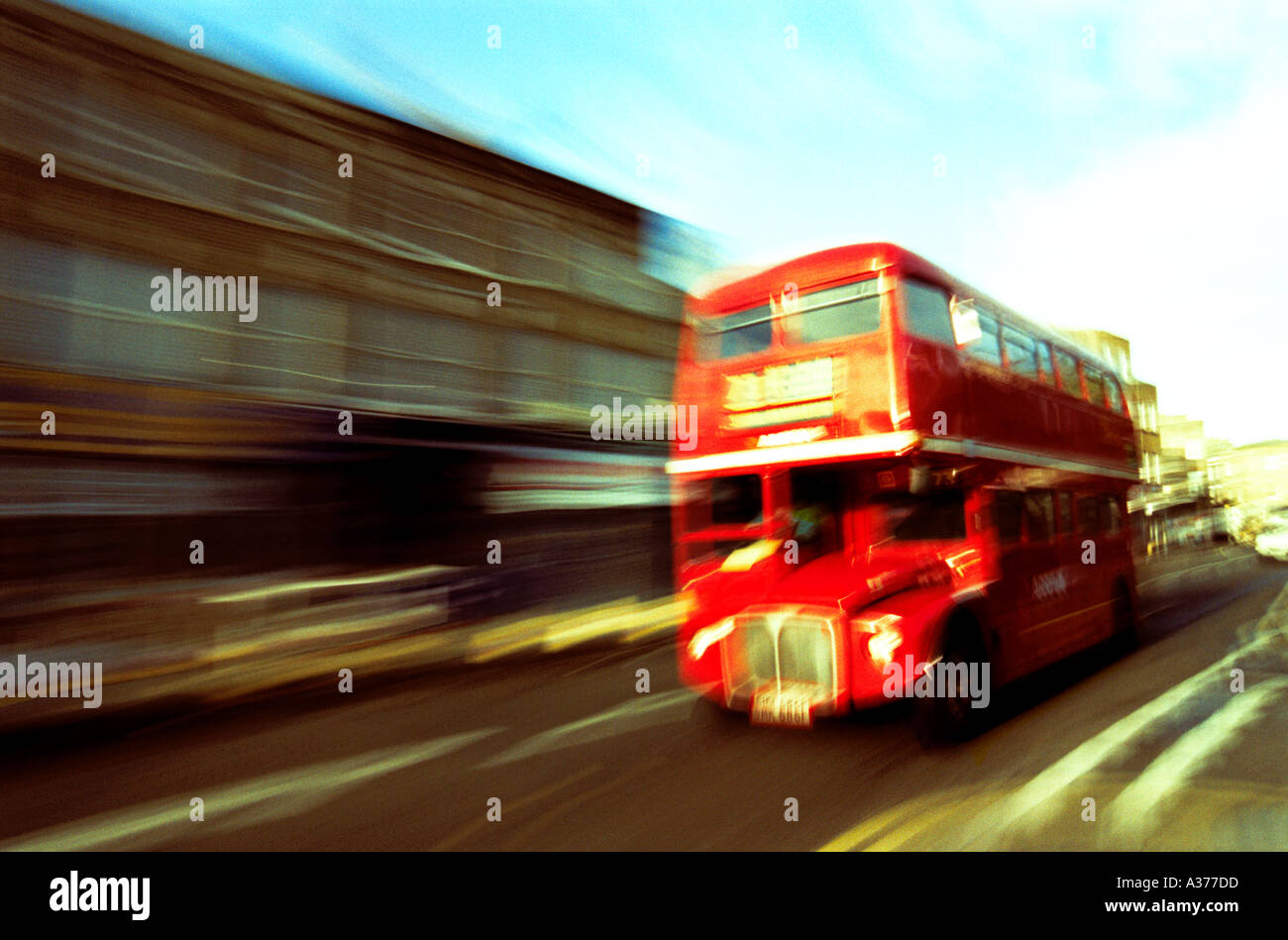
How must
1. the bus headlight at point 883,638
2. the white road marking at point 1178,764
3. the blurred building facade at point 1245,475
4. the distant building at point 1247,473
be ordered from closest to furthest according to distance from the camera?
the white road marking at point 1178,764 < the bus headlight at point 883,638 < the blurred building facade at point 1245,475 < the distant building at point 1247,473

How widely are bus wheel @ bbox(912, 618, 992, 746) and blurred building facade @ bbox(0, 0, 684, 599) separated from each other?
698cm

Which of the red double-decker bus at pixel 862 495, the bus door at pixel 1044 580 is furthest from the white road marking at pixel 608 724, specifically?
the bus door at pixel 1044 580

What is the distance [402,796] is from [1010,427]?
529 cm

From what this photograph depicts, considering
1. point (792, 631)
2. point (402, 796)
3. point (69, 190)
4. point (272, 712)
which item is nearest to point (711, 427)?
point (792, 631)

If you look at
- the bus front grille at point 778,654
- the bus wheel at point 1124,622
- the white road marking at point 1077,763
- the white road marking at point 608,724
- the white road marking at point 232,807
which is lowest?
the white road marking at point 608,724

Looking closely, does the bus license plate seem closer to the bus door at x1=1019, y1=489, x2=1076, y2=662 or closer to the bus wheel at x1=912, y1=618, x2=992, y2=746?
the bus wheel at x1=912, y1=618, x2=992, y2=746

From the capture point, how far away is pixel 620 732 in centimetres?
615

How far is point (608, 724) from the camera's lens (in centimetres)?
646

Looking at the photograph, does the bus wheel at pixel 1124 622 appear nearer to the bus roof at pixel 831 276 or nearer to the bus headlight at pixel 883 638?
the bus roof at pixel 831 276

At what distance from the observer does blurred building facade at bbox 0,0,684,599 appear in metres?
7.70

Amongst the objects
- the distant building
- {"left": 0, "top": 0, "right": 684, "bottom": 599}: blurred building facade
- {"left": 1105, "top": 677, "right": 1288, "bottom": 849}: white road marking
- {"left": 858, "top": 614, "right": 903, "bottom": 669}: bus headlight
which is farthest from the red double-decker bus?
the distant building

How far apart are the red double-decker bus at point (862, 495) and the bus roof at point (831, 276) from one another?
0.06 feet

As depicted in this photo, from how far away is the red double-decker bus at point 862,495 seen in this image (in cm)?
521
